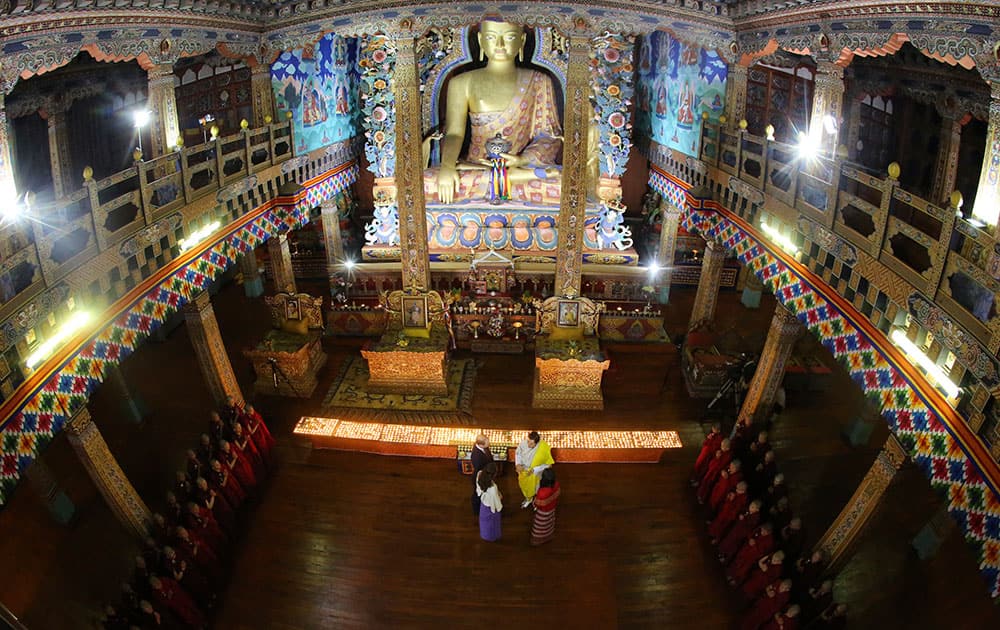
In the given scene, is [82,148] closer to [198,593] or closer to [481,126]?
[481,126]

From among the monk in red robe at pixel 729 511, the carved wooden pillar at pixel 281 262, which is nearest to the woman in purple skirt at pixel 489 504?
the monk in red robe at pixel 729 511

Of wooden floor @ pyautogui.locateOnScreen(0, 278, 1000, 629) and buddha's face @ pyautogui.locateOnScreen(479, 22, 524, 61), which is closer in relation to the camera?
wooden floor @ pyautogui.locateOnScreen(0, 278, 1000, 629)

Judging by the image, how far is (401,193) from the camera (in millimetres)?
11789

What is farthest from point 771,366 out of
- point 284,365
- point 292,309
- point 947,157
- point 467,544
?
point 292,309

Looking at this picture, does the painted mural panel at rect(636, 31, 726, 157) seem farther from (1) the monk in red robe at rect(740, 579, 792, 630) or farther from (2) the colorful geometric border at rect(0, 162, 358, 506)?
(2) the colorful geometric border at rect(0, 162, 358, 506)

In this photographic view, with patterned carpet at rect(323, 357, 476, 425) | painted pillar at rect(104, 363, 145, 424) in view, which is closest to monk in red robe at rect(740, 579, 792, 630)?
patterned carpet at rect(323, 357, 476, 425)

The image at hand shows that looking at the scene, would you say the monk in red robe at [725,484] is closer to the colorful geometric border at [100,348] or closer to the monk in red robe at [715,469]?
the monk in red robe at [715,469]

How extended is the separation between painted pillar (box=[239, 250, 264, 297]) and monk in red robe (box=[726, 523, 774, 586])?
43.3ft

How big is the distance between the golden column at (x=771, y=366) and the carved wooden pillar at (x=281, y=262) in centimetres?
943

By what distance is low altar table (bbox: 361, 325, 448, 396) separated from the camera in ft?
39.4

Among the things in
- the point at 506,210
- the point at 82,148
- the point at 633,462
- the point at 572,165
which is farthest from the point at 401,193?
the point at 82,148

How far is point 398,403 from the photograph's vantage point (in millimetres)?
11977

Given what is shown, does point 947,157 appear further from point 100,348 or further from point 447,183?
point 100,348

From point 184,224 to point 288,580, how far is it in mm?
5293
